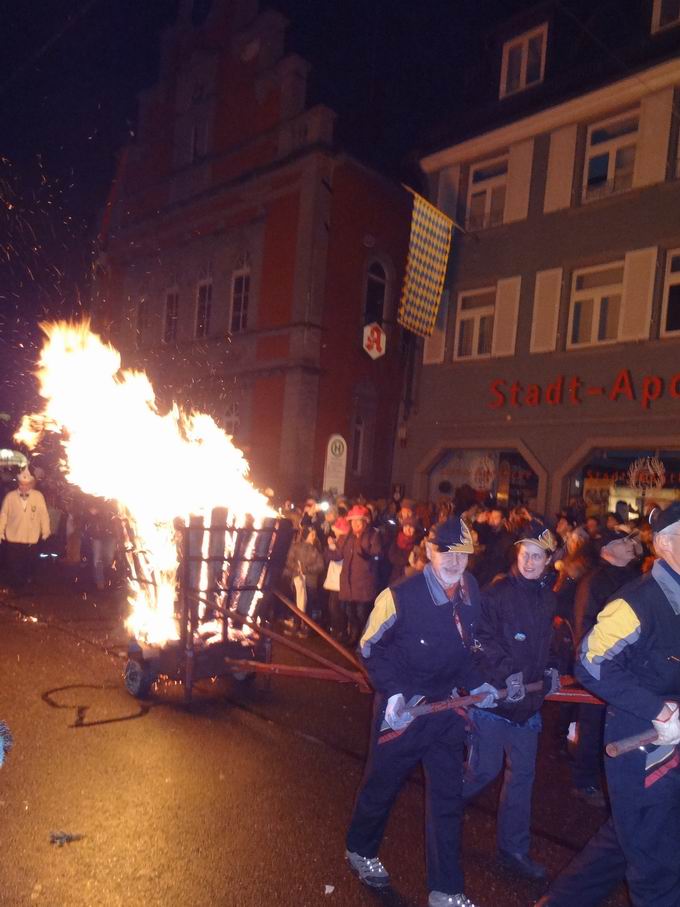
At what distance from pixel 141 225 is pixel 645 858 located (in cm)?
2376

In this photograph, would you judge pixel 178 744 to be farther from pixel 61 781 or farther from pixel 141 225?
pixel 141 225

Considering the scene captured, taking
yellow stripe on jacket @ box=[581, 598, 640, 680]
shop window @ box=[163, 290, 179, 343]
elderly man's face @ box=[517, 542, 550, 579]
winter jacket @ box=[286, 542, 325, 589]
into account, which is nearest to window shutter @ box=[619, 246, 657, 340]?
winter jacket @ box=[286, 542, 325, 589]

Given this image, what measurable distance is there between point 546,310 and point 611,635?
13.8 metres

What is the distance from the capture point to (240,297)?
2100 centimetres

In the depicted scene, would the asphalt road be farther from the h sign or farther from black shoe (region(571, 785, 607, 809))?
the h sign

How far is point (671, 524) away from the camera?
133 inches

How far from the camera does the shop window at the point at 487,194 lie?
17250 mm

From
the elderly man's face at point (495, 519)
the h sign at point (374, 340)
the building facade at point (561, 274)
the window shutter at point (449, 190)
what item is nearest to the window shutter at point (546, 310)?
the building facade at point (561, 274)

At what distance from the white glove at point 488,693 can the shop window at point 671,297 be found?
39.1ft

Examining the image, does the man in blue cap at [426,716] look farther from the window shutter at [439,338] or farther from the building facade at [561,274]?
the window shutter at [439,338]

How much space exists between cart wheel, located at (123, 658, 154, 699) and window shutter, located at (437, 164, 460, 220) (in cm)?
1401

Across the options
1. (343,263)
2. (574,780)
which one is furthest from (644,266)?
(574,780)

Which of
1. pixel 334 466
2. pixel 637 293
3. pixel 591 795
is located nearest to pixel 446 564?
pixel 591 795

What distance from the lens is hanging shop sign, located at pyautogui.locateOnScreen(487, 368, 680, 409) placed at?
561 inches
